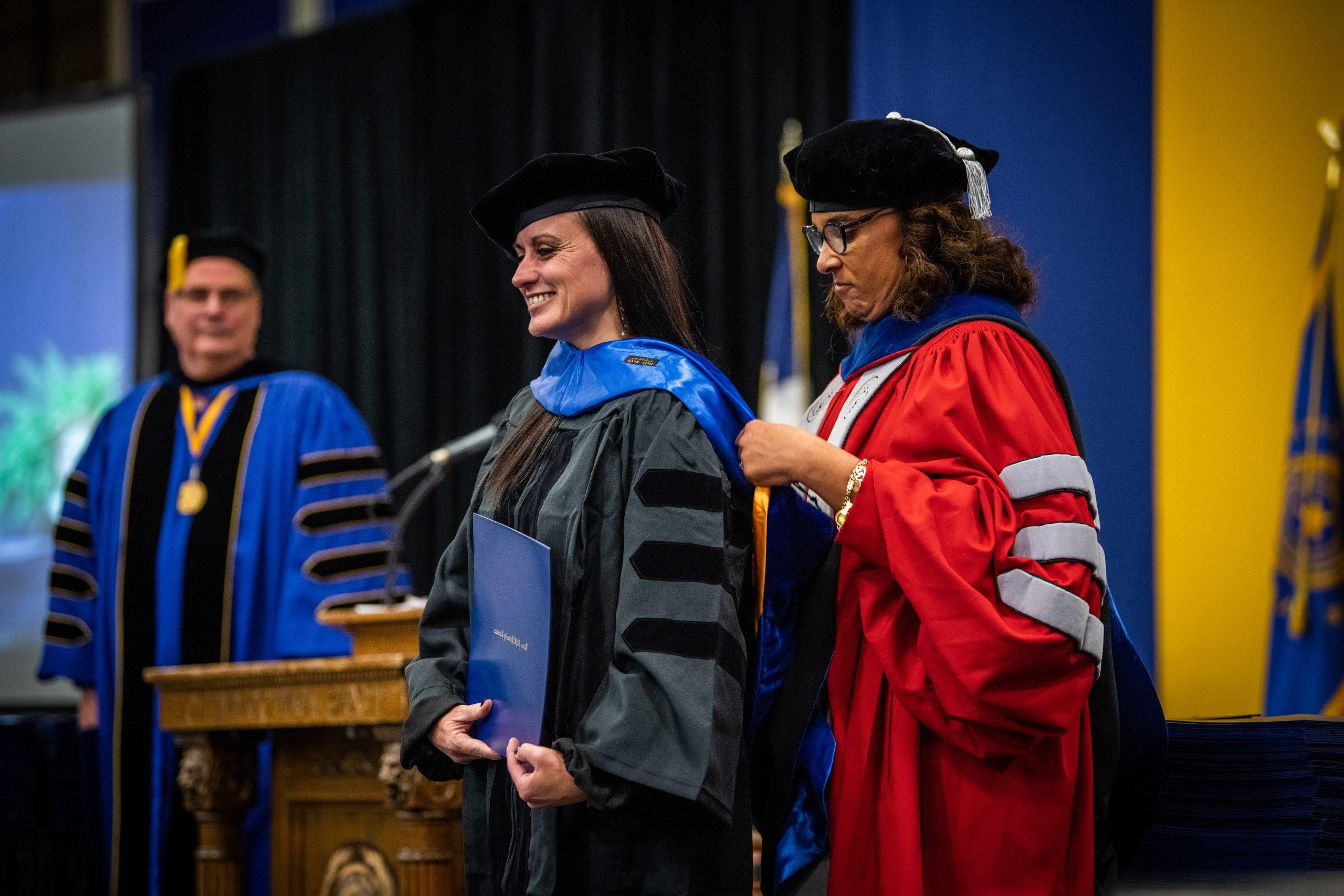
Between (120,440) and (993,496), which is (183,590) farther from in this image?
(993,496)

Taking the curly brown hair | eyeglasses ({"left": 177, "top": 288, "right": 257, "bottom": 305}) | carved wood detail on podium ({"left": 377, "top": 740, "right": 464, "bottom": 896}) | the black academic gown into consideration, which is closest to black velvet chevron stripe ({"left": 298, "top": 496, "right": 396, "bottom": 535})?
eyeglasses ({"left": 177, "top": 288, "right": 257, "bottom": 305})

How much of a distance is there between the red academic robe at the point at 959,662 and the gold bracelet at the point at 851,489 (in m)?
0.01

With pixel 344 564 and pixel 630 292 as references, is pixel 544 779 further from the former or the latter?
pixel 344 564

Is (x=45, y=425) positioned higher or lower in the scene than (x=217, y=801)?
higher

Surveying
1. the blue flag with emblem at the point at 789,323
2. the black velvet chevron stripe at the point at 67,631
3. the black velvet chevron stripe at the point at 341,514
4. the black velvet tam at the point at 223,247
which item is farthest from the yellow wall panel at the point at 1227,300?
the black velvet chevron stripe at the point at 67,631

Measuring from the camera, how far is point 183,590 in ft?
12.2

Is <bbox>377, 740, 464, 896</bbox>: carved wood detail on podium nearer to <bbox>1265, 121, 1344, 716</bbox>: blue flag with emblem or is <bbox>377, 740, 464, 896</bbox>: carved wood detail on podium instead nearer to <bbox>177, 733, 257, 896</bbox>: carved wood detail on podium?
<bbox>177, 733, 257, 896</bbox>: carved wood detail on podium

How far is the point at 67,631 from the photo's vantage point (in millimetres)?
3863

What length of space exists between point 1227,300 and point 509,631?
2.68 metres

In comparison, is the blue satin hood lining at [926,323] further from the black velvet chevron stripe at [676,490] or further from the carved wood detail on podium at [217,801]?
the carved wood detail on podium at [217,801]

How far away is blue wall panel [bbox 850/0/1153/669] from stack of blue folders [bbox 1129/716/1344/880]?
1.43m

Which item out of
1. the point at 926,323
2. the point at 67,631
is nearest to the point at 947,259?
the point at 926,323

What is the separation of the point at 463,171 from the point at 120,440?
2.14m

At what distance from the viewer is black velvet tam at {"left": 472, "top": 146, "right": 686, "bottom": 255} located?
195cm
